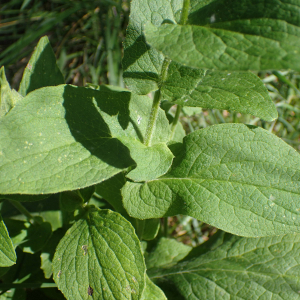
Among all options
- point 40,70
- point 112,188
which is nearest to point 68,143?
point 112,188

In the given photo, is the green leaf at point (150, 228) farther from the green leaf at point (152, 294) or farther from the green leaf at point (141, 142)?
the green leaf at point (141, 142)

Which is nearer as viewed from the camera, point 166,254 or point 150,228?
point 150,228

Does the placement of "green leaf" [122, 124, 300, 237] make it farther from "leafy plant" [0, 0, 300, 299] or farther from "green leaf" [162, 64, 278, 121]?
"green leaf" [162, 64, 278, 121]

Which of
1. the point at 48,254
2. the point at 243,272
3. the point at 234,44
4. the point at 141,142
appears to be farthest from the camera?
the point at 48,254

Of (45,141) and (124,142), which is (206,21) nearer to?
(124,142)

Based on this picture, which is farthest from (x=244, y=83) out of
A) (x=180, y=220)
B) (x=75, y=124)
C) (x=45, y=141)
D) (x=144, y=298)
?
Result: (x=180, y=220)

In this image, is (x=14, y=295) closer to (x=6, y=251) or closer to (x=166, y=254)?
(x=6, y=251)

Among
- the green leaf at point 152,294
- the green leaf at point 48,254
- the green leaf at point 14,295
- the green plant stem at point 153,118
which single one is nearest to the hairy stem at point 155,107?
the green plant stem at point 153,118
